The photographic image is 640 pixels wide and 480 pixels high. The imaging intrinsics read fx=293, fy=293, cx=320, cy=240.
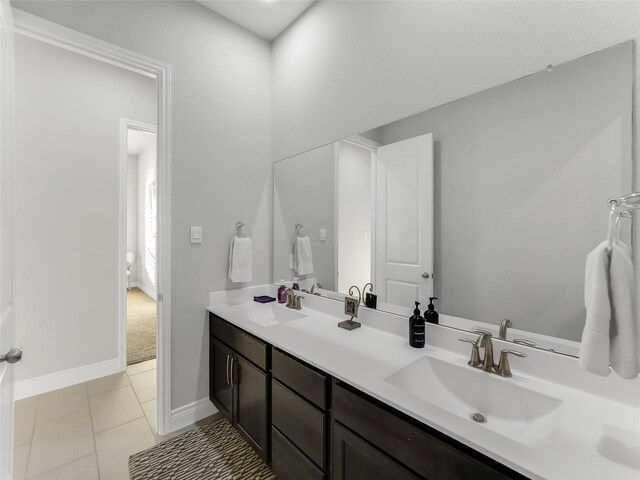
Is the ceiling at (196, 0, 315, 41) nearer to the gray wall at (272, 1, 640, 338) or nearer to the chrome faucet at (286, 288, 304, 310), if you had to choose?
the gray wall at (272, 1, 640, 338)

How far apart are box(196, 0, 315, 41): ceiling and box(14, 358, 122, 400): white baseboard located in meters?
3.02

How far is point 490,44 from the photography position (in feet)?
3.89

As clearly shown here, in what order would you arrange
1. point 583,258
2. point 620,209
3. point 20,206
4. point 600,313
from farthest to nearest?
point 20,206 → point 583,258 → point 620,209 → point 600,313

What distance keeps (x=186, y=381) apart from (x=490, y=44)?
8.19ft

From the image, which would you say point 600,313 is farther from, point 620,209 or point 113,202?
point 113,202

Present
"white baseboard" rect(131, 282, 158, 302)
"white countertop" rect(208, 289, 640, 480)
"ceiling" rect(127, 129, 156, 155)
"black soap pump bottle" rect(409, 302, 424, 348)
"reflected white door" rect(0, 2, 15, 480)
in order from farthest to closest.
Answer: "white baseboard" rect(131, 282, 158, 302) < "ceiling" rect(127, 129, 156, 155) < "black soap pump bottle" rect(409, 302, 424, 348) < "reflected white door" rect(0, 2, 15, 480) < "white countertop" rect(208, 289, 640, 480)

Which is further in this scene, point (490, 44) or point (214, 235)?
point (214, 235)

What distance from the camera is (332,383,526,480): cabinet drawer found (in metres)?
0.72

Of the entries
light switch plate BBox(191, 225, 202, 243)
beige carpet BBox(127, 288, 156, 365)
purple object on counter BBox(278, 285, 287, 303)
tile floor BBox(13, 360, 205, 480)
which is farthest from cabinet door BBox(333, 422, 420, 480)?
beige carpet BBox(127, 288, 156, 365)

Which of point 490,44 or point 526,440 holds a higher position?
point 490,44

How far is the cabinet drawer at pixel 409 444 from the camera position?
A: 2.36 feet

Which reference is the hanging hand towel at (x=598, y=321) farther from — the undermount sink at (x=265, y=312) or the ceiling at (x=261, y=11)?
the ceiling at (x=261, y=11)

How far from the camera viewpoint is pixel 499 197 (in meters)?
1.17

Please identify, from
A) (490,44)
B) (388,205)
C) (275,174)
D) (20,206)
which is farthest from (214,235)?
(490,44)
